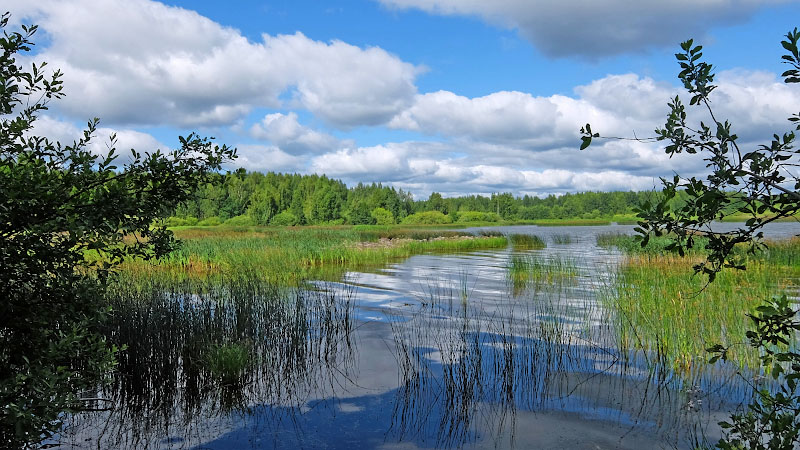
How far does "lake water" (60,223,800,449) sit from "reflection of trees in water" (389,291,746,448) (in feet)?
0.07

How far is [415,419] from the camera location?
570 centimetres

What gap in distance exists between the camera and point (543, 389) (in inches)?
258

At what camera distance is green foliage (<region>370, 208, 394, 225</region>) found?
Answer: 295 feet

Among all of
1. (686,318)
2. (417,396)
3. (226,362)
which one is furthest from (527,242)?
(226,362)

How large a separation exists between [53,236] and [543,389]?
5.83 m

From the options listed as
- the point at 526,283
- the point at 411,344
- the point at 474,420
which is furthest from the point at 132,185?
the point at 526,283

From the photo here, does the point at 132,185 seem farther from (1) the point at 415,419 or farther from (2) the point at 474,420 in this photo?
(2) the point at 474,420

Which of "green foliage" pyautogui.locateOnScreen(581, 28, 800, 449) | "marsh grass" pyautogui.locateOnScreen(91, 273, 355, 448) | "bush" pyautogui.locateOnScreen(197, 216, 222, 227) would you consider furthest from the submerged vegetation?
"bush" pyautogui.locateOnScreen(197, 216, 222, 227)

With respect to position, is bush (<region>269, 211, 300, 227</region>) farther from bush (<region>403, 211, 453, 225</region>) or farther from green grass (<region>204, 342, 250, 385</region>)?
green grass (<region>204, 342, 250, 385</region>)

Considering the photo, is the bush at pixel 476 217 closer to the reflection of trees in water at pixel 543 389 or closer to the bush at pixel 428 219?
the bush at pixel 428 219

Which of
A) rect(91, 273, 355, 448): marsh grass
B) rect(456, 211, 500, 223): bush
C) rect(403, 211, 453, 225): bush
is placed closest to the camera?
rect(91, 273, 355, 448): marsh grass

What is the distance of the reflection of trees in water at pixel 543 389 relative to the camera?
5.52m

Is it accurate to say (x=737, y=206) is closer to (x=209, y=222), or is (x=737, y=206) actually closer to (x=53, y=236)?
(x=53, y=236)

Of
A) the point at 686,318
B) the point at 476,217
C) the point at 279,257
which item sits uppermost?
the point at 476,217
